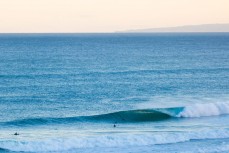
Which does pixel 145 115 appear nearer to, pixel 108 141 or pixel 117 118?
pixel 117 118

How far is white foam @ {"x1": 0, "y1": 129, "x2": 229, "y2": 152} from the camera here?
31.8m

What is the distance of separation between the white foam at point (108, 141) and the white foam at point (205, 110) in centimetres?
917

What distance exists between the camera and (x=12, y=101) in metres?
49.3

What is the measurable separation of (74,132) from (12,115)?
815 centimetres

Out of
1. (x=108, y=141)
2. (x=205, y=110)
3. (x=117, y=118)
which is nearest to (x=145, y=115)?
(x=117, y=118)

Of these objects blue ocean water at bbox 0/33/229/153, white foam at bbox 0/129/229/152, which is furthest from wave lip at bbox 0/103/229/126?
white foam at bbox 0/129/229/152

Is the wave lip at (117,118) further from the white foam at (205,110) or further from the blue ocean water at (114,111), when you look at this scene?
the white foam at (205,110)

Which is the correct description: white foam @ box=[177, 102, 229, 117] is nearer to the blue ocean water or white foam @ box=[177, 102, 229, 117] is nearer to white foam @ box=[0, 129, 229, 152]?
the blue ocean water

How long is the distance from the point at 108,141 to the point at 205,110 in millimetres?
14932

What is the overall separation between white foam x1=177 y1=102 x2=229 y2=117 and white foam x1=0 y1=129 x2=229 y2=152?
9174 millimetres

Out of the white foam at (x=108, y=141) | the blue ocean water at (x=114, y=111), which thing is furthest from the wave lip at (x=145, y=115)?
the white foam at (x=108, y=141)

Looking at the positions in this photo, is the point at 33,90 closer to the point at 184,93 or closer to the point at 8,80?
the point at 8,80

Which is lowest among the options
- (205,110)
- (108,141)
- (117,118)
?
(117,118)

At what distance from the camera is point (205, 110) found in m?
45.3
